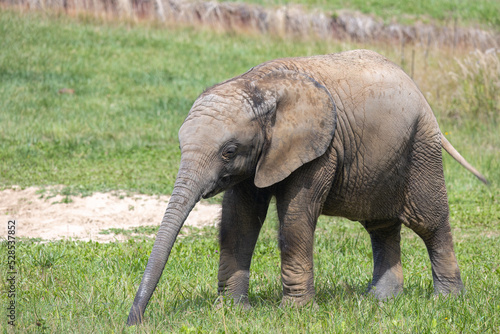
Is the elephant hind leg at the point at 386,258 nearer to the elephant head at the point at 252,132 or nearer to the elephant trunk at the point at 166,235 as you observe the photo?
the elephant head at the point at 252,132

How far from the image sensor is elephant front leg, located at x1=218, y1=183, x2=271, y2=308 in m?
4.89

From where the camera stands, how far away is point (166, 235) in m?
4.03

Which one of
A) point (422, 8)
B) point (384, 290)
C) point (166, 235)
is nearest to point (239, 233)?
point (166, 235)

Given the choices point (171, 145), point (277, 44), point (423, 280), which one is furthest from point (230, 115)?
point (277, 44)

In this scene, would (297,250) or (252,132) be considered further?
(297,250)

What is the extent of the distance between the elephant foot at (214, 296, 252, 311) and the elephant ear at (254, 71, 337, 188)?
0.91 meters

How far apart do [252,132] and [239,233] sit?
0.87 meters

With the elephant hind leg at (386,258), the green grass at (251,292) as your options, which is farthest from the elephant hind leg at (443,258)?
the elephant hind leg at (386,258)

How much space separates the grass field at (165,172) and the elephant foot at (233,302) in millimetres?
99

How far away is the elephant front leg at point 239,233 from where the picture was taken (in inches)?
193

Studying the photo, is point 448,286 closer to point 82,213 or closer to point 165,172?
point 82,213

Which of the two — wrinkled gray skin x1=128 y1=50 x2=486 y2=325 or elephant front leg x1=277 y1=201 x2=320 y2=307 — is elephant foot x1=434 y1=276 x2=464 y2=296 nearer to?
wrinkled gray skin x1=128 y1=50 x2=486 y2=325

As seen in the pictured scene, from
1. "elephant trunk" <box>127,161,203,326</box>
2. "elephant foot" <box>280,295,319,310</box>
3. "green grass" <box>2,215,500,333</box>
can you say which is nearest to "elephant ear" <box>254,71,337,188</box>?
"elephant trunk" <box>127,161,203,326</box>

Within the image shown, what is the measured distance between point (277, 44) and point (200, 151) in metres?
15.1
